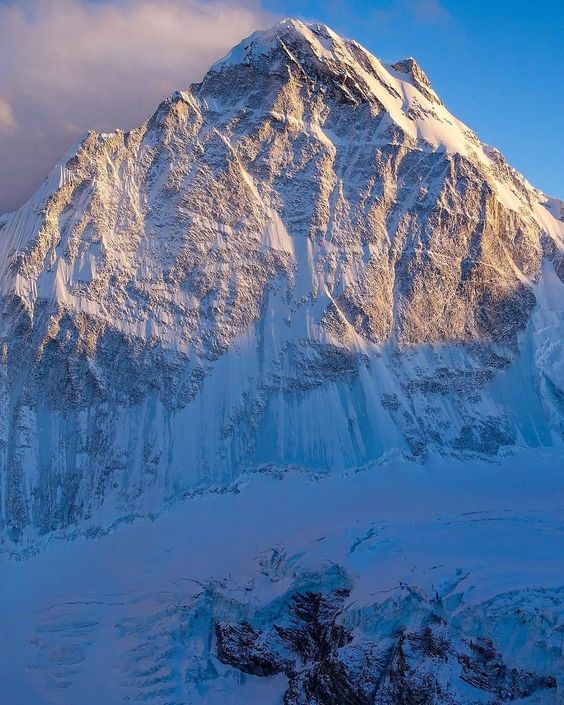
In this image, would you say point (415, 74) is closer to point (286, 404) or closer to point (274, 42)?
point (274, 42)

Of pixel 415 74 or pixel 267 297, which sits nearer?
pixel 267 297

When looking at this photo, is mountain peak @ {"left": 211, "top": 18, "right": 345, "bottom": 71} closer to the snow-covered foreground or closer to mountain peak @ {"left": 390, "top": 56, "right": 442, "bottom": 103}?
mountain peak @ {"left": 390, "top": 56, "right": 442, "bottom": 103}

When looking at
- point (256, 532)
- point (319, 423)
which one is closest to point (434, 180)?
point (319, 423)

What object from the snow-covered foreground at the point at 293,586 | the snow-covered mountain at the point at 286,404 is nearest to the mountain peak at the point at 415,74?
the snow-covered mountain at the point at 286,404

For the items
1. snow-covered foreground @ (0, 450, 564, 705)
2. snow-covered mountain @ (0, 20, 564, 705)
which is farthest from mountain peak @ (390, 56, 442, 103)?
snow-covered foreground @ (0, 450, 564, 705)

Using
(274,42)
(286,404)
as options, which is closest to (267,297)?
(286,404)

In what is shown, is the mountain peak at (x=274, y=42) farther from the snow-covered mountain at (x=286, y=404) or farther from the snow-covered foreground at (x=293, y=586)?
the snow-covered foreground at (x=293, y=586)
